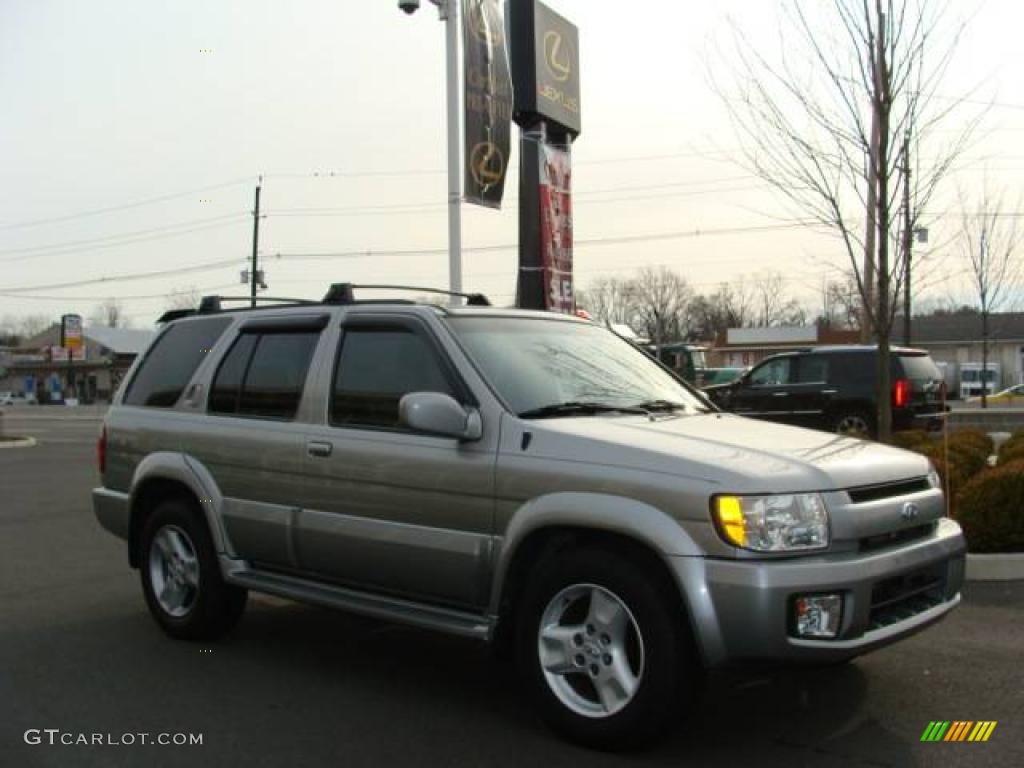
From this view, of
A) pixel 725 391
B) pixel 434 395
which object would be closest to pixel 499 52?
pixel 725 391

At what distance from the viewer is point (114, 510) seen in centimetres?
623

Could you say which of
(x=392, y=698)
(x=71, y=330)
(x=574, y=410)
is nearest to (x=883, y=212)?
(x=574, y=410)

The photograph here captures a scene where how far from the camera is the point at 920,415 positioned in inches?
617

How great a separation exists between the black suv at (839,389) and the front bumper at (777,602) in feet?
39.7

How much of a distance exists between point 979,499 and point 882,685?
3038mm

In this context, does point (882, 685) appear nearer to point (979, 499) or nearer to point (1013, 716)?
point (1013, 716)

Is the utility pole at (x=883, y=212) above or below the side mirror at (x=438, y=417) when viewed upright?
above

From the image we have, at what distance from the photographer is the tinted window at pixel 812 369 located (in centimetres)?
1622

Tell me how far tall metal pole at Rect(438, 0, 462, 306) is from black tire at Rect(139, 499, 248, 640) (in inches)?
323

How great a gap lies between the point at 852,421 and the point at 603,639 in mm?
13012

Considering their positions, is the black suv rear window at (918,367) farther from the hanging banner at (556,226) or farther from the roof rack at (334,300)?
the roof rack at (334,300)

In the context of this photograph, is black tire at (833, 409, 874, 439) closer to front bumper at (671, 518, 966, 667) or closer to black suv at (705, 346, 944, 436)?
black suv at (705, 346, 944, 436)

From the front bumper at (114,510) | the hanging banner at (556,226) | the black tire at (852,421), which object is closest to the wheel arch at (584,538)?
the front bumper at (114,510)

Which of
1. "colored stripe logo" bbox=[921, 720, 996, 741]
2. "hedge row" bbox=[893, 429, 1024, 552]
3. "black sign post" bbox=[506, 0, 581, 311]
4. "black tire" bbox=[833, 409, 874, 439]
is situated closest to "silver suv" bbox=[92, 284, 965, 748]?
"colored stripe logo" bbox=[921, 720, 996, 741]
